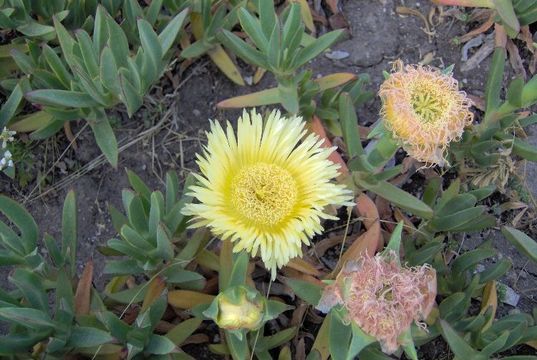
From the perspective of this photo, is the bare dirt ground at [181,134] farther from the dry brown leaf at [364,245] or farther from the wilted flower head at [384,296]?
the wilted flower head at [384,296]

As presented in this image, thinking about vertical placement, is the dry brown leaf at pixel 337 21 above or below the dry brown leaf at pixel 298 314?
above

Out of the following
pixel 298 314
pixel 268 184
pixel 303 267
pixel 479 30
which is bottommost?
pixel 298 314

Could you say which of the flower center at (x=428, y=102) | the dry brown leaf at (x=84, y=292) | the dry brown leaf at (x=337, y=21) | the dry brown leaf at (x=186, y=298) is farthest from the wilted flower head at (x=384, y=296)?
the dry brown leaf at (x=337, y=21)

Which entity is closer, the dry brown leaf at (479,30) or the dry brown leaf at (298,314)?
the dry brown leaf at (298,314)

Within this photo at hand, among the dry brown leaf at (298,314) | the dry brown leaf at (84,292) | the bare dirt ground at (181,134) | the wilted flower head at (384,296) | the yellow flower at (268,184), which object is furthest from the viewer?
the bare dirt ground at (181,134)

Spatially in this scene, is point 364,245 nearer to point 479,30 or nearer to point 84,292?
point 84,292

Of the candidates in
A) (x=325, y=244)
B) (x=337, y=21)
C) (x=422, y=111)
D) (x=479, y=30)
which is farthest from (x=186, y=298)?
(x=479, y=30)

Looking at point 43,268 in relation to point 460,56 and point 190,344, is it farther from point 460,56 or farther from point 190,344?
point 460,56

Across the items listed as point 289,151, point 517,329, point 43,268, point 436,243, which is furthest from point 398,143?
point 43,268
